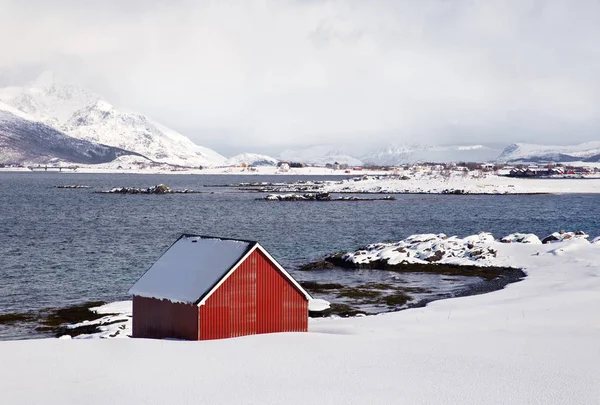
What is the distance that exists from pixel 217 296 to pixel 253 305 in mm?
1593

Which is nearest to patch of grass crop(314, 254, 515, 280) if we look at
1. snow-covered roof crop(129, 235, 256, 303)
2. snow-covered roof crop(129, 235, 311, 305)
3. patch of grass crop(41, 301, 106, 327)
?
patch of grass crop(41, 301, 106, 327)

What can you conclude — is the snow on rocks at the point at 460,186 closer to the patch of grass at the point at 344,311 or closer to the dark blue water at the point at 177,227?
the dark blue water at the point at 177,227

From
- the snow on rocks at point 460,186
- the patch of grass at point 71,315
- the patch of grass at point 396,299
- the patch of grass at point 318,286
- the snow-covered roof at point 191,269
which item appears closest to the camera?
the snow-covered roof at point 191,269

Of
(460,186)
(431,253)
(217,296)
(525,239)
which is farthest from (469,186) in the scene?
(217,296)

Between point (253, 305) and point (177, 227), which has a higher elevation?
point (253, 305)

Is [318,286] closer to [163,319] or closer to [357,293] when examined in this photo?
[357,293]

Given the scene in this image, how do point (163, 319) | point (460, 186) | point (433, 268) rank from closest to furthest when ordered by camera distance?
point (163, 319) → point (433, 268) → point (460, 186)

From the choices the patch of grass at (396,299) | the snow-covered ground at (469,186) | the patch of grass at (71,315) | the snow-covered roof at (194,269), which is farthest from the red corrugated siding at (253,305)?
the snow-covered ground at (469,186)

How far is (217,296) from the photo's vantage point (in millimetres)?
25109

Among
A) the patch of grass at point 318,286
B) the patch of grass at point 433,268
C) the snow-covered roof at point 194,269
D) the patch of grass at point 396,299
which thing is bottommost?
the patch of grass at point 396,299

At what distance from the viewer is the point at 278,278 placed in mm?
26641

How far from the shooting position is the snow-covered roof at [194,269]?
83.1 feet

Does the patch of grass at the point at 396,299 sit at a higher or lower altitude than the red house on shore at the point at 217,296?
lower

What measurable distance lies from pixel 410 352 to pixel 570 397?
258 inches
